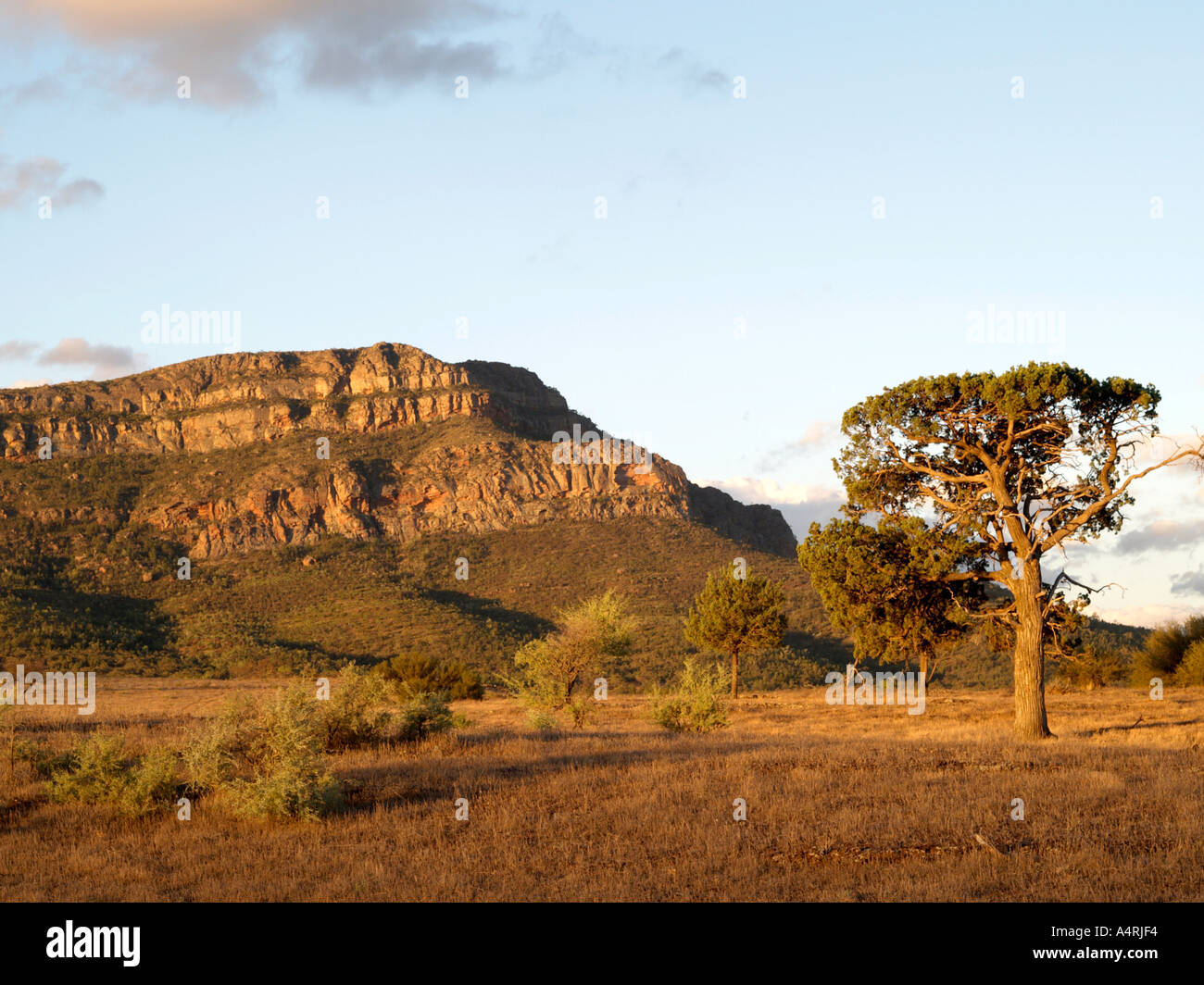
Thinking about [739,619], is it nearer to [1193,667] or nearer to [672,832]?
[1193,667]

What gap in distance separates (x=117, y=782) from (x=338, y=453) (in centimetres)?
10477

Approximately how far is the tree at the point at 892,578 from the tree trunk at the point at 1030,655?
141cm

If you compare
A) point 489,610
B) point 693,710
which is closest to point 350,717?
point 693,710

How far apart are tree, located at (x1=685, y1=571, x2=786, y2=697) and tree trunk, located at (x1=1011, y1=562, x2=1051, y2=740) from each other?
23.1m

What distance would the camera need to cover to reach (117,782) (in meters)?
12.5

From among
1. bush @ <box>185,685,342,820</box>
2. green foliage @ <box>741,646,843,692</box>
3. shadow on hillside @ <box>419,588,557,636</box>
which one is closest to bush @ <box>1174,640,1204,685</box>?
green foliage @ <box>741,646,843,692</box>

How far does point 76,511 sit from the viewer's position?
92.8 meters

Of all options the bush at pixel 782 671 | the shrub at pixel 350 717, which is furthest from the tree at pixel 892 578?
the bush at pixel 782 671

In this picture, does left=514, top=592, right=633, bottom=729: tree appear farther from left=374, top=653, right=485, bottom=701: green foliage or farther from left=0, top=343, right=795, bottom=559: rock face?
left=0, top=343, right=795, bottom=559: rock face

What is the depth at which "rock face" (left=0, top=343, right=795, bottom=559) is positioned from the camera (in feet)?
333

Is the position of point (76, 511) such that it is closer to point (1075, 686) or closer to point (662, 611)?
point (662, 611)

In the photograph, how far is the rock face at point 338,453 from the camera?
10138 centimetres

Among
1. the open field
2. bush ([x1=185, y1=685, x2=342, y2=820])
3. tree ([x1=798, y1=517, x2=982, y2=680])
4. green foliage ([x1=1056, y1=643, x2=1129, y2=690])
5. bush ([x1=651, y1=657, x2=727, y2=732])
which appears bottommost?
green foliage ([x1=1056, y1=643, x2=1129, y2=690])
